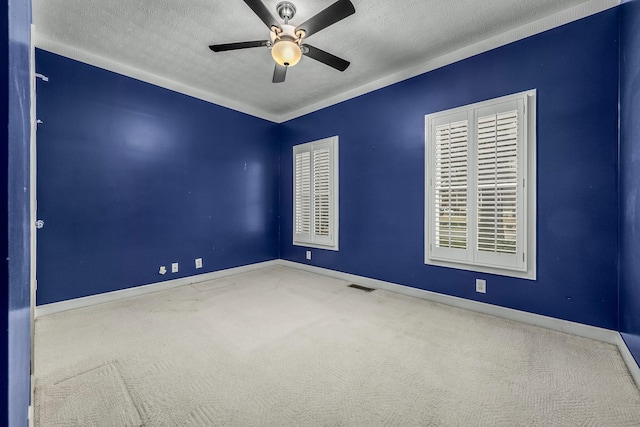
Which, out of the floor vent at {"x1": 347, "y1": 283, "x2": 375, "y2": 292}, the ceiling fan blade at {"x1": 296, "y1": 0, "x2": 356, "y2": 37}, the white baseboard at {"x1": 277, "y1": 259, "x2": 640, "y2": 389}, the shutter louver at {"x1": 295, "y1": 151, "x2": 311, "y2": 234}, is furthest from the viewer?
the shutter louver at {"x1": 295, "y1": 151, "x2": 311, "y2": 234}

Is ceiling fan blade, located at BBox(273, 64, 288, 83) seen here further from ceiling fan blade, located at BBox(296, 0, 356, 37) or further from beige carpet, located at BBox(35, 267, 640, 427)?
beige carpet, located at BBox(35, 267, 640, 427)

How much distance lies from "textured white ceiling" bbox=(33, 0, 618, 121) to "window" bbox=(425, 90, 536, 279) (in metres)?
0.70

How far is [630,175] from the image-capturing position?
197 centimetres

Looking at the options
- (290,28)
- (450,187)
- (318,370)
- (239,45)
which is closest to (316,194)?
(450,187)

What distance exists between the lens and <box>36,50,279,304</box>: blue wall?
2.88m

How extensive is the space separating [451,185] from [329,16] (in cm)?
206

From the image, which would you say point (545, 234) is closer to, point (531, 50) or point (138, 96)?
point (531, 50)

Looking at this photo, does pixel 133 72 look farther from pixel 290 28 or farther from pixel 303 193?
pixel 303 193

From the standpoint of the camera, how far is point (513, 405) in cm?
156

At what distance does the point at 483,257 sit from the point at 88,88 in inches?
184

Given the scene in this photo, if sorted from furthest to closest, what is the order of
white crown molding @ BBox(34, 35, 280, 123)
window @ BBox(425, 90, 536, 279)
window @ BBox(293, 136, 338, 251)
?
window @ BBox(293, 136, 338, 251) → white crown molding @ BBox(34, 35, 280, 123) → window @ BBox(425, 90, 536, 279)

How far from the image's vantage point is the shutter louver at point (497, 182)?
2.63 meters

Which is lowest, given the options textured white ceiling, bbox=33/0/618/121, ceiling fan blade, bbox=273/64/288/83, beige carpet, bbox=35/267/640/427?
beige carpet, bbox=35/267/640/427

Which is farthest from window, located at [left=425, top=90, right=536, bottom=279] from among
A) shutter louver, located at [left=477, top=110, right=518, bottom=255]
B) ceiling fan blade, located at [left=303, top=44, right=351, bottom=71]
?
ceiling fan blade, located at [left=303, top=44, right=351, bottom=71]
